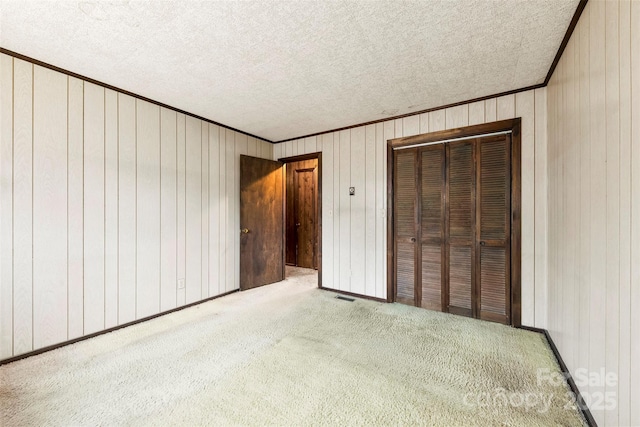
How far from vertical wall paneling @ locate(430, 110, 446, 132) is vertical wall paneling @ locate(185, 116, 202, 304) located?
3.06 metres

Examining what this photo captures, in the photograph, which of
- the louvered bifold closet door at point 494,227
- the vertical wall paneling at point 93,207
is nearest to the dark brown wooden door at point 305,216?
the louvered bifold closet door at point 494,227

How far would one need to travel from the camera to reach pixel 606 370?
4.42 ft

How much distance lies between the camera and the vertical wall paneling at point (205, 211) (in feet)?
12.0

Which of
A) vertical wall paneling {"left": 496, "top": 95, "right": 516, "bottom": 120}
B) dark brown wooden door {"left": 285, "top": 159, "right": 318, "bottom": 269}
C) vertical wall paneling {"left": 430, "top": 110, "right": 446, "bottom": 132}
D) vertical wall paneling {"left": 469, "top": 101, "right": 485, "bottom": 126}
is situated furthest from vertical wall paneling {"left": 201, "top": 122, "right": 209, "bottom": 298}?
vertical wall paneling {"left": 496, "top": 95, "right": 516, "bottom": 120}

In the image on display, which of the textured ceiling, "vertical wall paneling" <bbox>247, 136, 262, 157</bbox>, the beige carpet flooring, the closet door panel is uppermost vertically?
the textured ceiling

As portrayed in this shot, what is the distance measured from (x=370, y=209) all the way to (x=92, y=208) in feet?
10.5

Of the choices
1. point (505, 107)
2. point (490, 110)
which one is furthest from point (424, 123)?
point (505, 107)

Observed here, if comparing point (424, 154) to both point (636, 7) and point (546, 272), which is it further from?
point (636, 7)

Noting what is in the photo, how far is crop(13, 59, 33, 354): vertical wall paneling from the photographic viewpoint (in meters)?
2.18

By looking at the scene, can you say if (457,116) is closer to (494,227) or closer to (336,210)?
(494,227)

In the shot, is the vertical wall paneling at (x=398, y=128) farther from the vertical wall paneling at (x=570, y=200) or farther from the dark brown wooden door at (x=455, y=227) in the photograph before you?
the vertical wall paneling at (x=570, y=200)

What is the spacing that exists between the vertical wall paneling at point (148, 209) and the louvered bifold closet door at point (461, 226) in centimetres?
351

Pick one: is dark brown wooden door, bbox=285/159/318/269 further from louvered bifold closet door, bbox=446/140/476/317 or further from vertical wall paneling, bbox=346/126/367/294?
louvered bifold closet door, bbox=446/140/476/317

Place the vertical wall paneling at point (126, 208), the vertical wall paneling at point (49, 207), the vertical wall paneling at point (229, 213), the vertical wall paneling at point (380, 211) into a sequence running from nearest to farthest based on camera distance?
the vertical wall paneling at point (49, 207) → the vertical wall paneling at point (126, 208) → the vertical wall paneling at point (380, 211) → the vertical wall paneling at point (229, 213)
